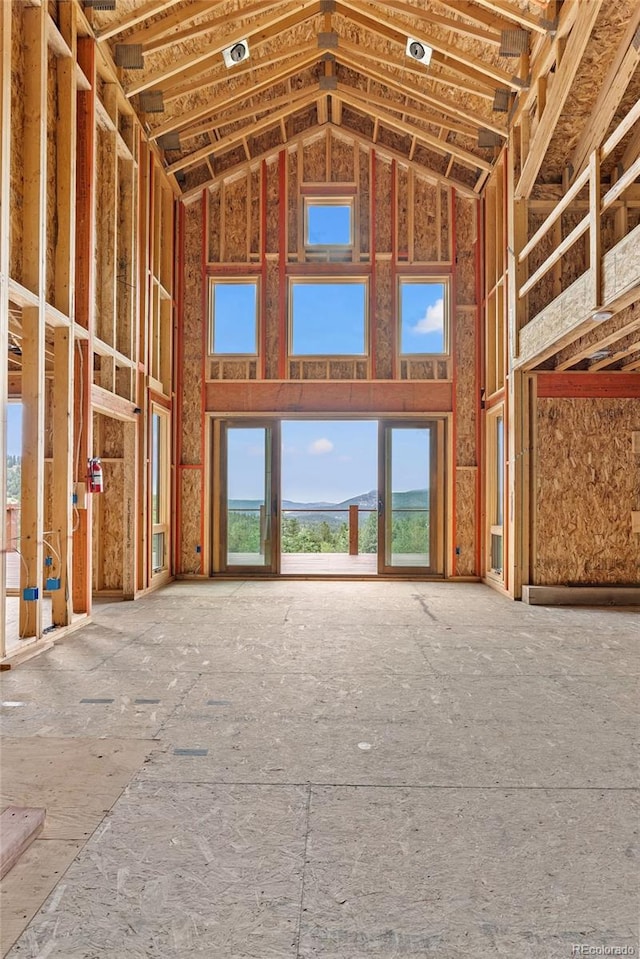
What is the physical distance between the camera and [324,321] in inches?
381

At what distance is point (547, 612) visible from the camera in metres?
6.52

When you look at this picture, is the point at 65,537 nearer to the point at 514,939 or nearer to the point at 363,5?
the point at 514,939

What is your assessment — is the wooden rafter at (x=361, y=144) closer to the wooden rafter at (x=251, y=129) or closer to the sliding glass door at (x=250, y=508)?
the wooden rafter at (x=251, y=129)

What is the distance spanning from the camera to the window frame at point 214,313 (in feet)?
30.3

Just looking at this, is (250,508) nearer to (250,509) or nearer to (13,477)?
(250,509)

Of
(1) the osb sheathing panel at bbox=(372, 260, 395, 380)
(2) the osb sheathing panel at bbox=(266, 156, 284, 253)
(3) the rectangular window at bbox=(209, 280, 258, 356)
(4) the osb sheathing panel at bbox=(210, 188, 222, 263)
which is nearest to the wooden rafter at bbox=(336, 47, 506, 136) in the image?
(2) the osb sheathing panel at bbox=(266, 156, 284, 253)

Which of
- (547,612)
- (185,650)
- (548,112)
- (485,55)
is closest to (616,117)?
(548,112)

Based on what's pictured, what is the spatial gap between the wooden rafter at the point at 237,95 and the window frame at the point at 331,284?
96.6 inches

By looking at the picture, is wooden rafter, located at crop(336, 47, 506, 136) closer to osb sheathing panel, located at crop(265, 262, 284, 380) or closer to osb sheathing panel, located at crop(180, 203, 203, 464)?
osb sheathing panel, located at crop(265, 262, 284, 380)

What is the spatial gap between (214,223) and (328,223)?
1.79m

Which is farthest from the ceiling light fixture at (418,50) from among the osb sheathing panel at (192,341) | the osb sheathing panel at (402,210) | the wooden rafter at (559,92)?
the osb sheathing panel at (192,341)

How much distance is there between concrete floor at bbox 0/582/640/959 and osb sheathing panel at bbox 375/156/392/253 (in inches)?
263

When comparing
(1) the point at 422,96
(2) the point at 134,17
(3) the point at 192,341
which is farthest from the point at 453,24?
(3) the point at 192,341

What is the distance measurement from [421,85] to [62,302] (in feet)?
18.9
